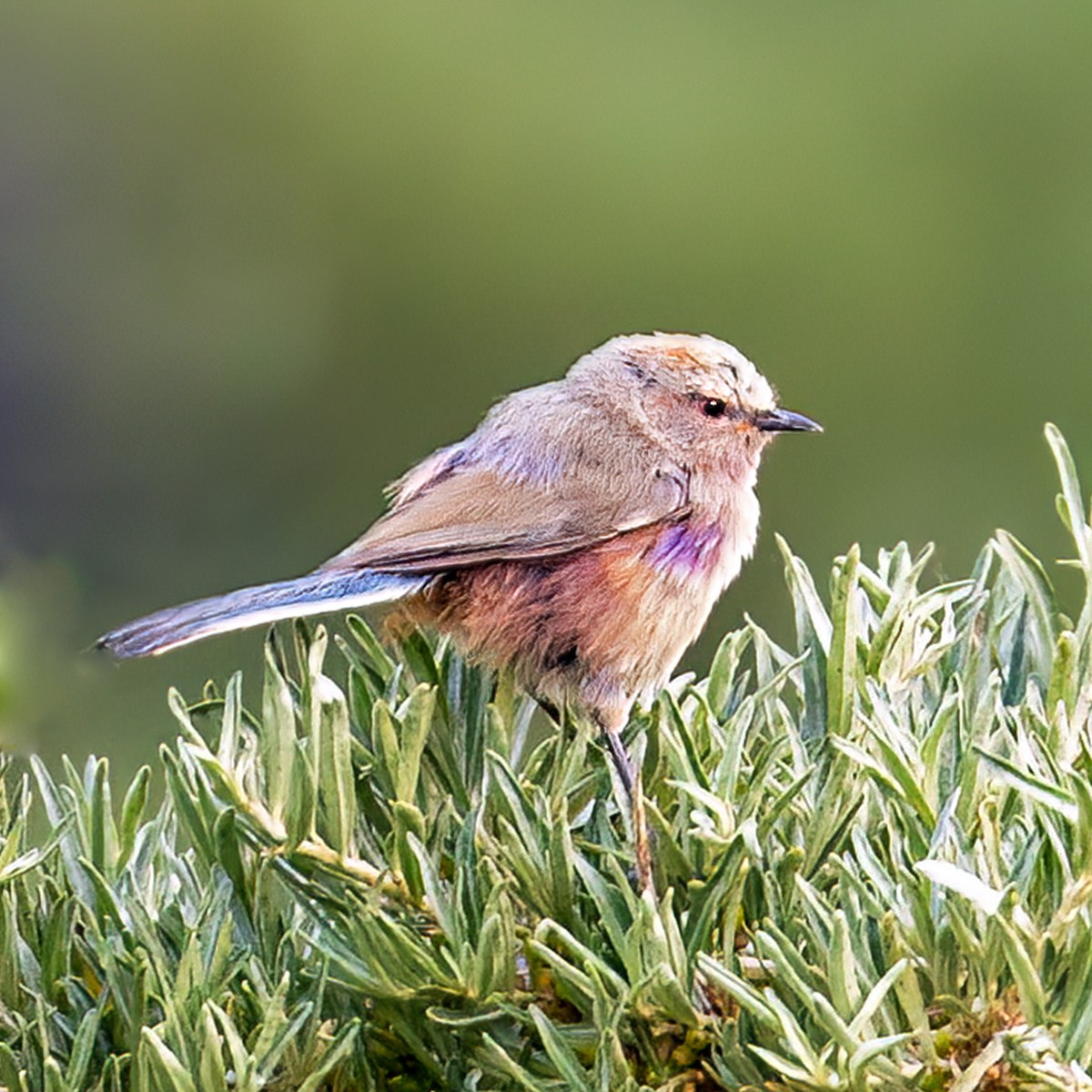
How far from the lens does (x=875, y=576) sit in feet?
4.89

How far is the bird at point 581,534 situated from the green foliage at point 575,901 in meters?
0.49

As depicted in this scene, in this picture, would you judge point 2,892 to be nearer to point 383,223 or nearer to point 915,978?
point 915,978

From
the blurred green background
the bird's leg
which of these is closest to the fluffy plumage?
the bird's leg

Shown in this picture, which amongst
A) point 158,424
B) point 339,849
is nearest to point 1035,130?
point 158,424

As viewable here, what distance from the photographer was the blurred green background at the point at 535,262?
14.9 feet

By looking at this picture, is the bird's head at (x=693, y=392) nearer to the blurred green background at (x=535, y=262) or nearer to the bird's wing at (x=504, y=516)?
the bird's wing at (x=504, y=516)

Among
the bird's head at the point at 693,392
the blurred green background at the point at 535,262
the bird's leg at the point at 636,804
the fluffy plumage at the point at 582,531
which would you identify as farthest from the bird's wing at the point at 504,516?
the blurred green background at the point at 535,262

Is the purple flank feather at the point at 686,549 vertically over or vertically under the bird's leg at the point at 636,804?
under

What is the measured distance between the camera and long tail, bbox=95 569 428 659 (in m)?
1.69

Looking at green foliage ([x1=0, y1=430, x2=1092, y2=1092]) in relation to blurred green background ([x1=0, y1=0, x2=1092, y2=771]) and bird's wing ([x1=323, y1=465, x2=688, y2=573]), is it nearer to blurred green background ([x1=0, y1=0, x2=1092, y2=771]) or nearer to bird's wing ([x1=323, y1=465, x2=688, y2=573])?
bird's wing ([x1=323, y1=465, x2=688, y2=573])

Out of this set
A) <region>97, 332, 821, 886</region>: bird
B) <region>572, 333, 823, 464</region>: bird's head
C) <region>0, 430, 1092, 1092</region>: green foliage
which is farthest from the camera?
<region>572, 333, 823, 464</region>: bird's head

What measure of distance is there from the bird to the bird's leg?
0.43 meters

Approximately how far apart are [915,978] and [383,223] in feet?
13.9

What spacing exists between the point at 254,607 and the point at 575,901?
837 millimetres
